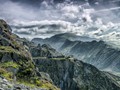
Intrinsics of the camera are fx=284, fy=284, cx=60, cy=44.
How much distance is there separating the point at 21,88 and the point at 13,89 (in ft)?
12.0

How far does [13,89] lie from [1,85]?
1.79 meters

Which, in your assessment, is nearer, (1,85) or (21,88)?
(1,85)

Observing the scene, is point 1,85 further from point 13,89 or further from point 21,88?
point 21,88

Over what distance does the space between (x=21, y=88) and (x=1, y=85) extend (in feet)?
16.1

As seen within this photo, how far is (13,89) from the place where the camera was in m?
39.1

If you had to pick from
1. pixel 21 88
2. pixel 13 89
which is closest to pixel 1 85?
pixel 13 89

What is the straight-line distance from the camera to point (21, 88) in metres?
42.7

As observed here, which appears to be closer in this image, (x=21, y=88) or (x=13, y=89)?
(x=13, y=89)

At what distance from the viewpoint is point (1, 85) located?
38.4 meters
